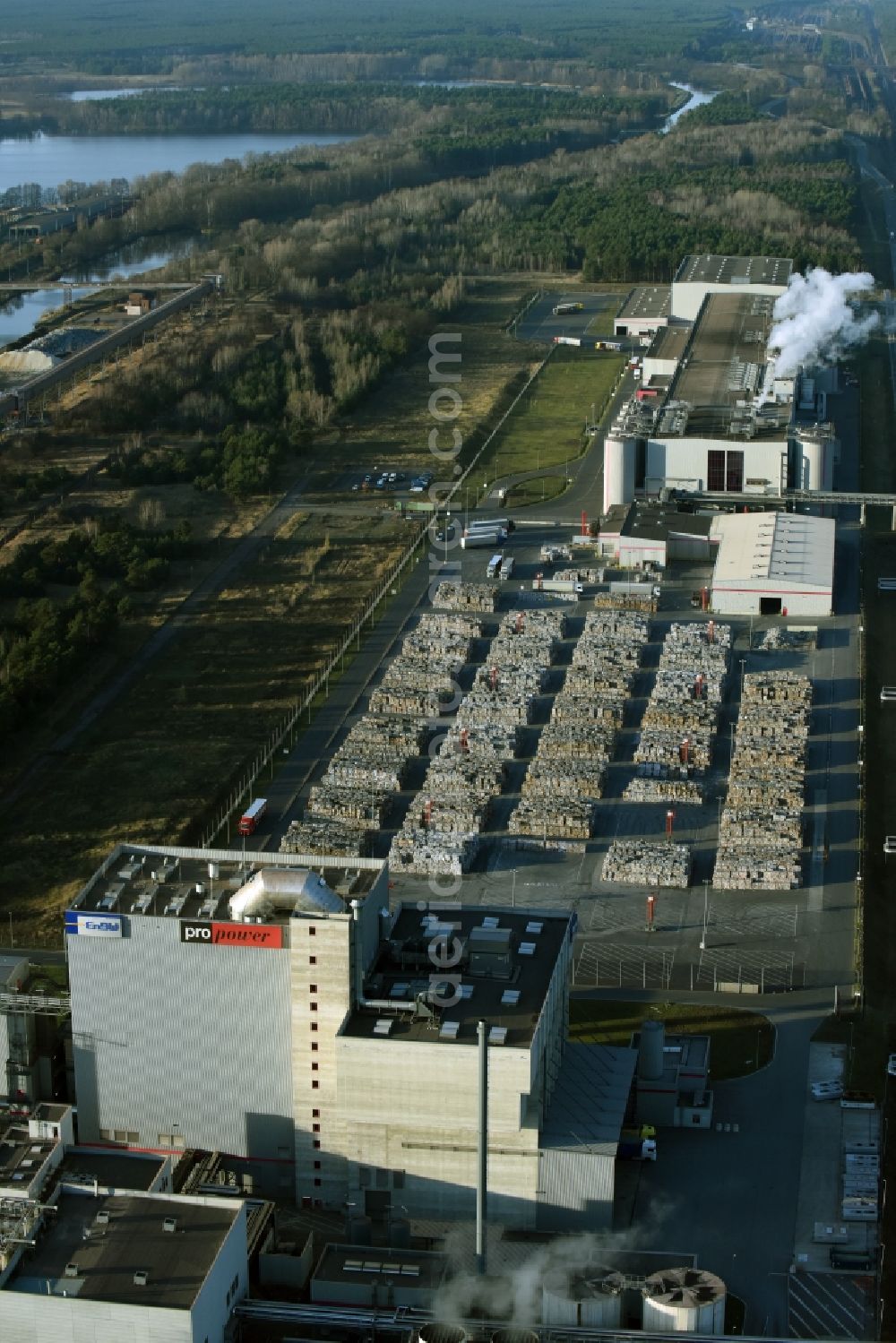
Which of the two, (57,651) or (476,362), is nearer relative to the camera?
(57,651)

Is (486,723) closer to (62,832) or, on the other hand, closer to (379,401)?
(62,832)

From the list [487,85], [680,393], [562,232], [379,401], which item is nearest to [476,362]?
[379,401]

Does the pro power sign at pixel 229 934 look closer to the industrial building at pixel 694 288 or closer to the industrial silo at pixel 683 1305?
the industrial silo at pixel 683 1305

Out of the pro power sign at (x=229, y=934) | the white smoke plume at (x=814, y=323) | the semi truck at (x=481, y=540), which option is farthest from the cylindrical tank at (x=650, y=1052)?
the white smoke plume at (x=814, y=323)

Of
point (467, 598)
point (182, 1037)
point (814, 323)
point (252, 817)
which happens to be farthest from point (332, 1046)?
point (814, 323)

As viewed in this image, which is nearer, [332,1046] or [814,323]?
[332,1046]

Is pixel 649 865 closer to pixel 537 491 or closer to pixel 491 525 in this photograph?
pixel 491 525

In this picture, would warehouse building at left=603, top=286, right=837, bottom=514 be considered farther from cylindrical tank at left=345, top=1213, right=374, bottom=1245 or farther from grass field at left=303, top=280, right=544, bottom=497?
cylindrical tank at left=345, top=1213, right=374, bottom=1245
